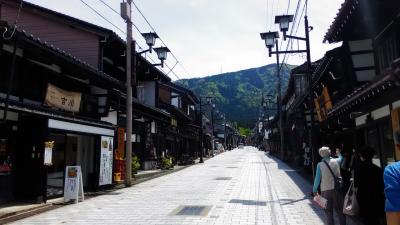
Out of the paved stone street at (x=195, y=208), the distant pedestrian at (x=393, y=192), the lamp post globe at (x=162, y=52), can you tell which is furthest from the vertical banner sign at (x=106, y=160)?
the distant pedestrian at (x=393, y=192)

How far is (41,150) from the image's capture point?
14195 millimetres

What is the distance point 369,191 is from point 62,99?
12.3 metres

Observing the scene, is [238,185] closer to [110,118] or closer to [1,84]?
[110,118]

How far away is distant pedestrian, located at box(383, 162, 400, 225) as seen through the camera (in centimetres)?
342

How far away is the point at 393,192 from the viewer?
135 inches

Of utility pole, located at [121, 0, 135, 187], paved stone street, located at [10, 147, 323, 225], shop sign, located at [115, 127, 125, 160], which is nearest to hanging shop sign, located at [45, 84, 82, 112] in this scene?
utility pole, located at [121, 0, 135, 187]

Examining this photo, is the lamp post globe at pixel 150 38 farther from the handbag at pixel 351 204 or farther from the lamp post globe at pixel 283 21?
the handbag at pixel 351 204

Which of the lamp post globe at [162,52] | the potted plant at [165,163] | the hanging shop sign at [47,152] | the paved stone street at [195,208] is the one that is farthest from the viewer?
the potted plant at [165,163]

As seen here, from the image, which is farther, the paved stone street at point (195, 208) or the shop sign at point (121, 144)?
the shop sign at point (121, 144)

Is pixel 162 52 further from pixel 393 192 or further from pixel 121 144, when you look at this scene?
pixel 393 192

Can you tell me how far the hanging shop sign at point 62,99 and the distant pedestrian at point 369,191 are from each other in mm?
11400

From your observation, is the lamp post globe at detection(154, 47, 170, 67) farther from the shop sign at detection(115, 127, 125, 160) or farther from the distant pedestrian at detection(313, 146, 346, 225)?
the distant pedestrian at detection(313, 146, 346, 225)

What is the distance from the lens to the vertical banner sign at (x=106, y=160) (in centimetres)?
1869

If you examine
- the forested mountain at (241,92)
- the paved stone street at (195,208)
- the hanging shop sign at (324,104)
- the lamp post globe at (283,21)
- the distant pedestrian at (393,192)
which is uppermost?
the forested mountain at (241,92)
